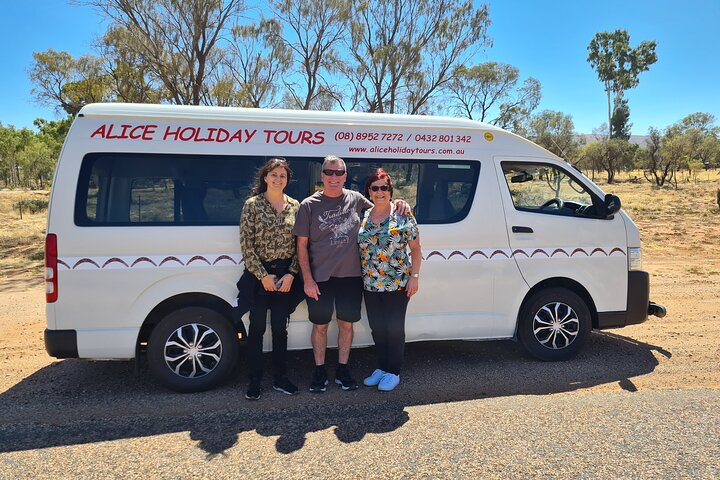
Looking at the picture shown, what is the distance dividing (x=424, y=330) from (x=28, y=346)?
424 centimetres

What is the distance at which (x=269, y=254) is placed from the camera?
390cm

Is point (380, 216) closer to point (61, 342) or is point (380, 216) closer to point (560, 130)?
point (61, 342)

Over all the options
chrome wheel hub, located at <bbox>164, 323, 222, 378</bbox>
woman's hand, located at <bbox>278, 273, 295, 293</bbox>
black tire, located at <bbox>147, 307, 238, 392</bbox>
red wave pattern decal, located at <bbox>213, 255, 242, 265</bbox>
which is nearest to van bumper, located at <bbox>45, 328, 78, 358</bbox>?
black tire, located at <bbox>147, 307, 238, 392</bbox>

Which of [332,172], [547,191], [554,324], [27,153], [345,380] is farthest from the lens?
[27,153]

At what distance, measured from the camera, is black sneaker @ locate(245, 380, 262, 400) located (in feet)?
13.4

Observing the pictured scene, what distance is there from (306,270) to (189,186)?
1.20 metres

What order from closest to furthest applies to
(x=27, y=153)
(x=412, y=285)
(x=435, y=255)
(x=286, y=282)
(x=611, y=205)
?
(x=286, y=282), (x=412, y=285), (x=435, y=255), (x=611, y=205), (x=27, y=153)

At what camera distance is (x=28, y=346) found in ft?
17.7

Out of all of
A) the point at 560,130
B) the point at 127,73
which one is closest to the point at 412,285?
the point at 127,73

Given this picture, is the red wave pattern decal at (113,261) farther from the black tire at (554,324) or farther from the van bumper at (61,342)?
the black tire at (554,324)

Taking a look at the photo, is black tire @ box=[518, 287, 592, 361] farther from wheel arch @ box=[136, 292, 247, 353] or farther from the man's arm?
wheel arch @ box=[136, 292, 247, 353]

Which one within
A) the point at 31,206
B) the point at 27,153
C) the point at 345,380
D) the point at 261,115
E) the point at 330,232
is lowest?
the point at 345,380

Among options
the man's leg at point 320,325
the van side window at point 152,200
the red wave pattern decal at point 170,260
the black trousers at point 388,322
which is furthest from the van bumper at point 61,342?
the black trousers at point 388,322

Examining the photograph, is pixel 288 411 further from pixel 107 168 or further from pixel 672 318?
pixel 672 318
